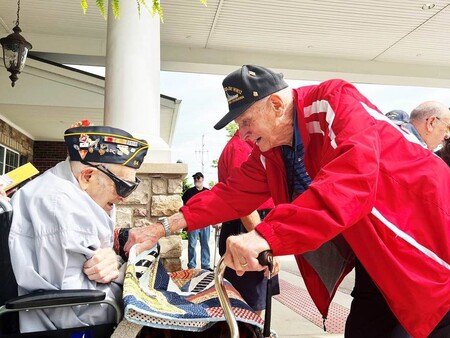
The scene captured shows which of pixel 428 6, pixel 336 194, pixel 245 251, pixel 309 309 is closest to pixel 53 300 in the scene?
pixel 245 251

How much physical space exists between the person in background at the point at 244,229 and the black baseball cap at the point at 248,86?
1219 mm

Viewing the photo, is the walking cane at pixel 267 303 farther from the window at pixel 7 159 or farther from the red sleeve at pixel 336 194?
the window at pixel 7 159

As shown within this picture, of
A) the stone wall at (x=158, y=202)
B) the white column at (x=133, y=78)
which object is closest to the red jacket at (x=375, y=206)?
the stone wall at (x=158, y=202)

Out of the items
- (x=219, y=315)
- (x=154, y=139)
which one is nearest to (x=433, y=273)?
(x=219, y=315)

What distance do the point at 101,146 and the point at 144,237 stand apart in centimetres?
54

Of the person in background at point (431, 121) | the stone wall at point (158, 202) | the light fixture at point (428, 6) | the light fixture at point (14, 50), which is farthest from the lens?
the light fixture at point (428, 6)

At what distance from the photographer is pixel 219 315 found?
144cm

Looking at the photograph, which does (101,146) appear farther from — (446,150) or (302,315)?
(302,315)

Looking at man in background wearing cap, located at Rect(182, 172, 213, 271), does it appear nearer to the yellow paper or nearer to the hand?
the yellow paper

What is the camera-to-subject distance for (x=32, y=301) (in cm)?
152

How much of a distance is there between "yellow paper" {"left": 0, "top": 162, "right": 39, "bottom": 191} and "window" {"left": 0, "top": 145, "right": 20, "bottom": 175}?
8.12 meters

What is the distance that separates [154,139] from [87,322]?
349 cm

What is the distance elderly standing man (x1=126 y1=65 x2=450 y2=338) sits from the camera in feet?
4.11

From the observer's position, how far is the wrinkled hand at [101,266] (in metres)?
1.72
